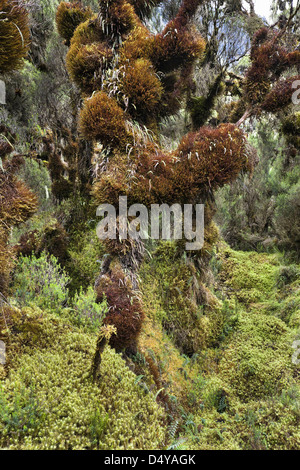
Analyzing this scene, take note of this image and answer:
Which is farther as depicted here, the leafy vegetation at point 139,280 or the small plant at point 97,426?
the leafy vegetation at point 139,280

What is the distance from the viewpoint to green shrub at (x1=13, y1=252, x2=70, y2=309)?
3.40 m

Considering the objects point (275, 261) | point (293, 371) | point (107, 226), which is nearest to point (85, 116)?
point (107, 226)

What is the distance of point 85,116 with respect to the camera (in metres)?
3.46

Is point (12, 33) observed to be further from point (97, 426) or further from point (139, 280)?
point (97, 426)

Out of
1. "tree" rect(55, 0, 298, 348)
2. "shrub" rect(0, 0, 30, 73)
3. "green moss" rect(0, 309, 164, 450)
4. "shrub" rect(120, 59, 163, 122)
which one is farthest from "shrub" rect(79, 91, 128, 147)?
"green moss" rect(0, 309, 164, 450)

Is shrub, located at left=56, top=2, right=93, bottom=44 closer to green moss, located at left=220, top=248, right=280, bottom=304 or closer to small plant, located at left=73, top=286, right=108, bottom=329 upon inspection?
small plant, located at left=73, top=286, right=108, bottom=329

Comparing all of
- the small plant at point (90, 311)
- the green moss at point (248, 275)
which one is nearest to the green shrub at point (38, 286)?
the small plant at point (90, 311)

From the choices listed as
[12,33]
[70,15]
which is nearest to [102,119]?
[12,33]

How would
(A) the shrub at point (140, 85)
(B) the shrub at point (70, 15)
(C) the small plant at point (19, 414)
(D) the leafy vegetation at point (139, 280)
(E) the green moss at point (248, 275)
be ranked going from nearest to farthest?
1. (C) the small plant at point (19, 414)
2. (D) the leafy vegetation at point (139, 280)
3. (A) the shrub at point (140, 85)
4. (B) the shrub at point (70, 15)
5. (E) the green moss at point (248, 275)

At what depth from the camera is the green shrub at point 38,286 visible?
11.2 feet

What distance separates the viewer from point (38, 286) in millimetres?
3752

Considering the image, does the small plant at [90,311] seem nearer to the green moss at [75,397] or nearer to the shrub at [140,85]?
the green moss at [75,397]

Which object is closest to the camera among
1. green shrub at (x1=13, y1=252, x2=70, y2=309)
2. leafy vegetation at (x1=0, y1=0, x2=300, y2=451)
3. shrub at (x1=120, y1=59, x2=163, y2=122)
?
leafy vegetation at (x1=0, y1=0, x2=300, y2=451)

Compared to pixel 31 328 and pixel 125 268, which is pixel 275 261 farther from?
pixel 31 328
